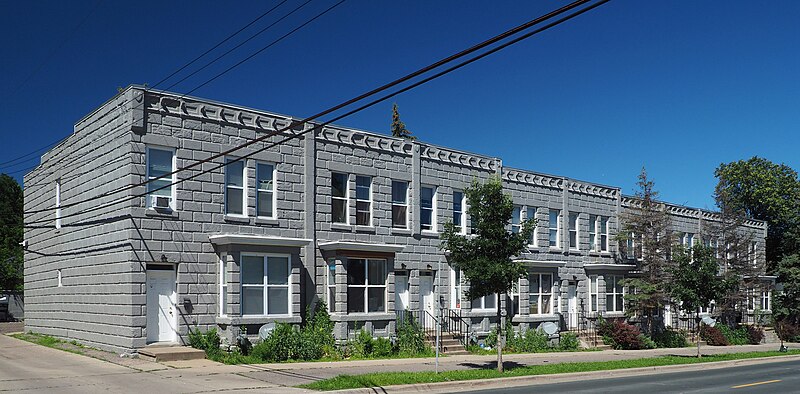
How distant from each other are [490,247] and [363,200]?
25.6ft

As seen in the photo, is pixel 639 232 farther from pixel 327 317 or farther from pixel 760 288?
pixel 327 317

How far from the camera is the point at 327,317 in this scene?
1003 inches

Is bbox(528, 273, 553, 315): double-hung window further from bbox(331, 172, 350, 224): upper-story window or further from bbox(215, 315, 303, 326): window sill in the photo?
bbox(215, 315, 303, 326): window sill

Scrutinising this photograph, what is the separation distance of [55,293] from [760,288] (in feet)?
133

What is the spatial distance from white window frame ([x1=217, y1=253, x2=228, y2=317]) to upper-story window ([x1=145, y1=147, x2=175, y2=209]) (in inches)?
88.8

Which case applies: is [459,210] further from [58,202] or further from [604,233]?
[58,202]

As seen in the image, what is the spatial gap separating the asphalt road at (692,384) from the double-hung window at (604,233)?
1397 cm

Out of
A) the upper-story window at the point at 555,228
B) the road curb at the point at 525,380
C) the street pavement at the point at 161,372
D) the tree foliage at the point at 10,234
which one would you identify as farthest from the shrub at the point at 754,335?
the tree foliage at the point at 10,234

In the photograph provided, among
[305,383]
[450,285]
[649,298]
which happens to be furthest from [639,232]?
[305,383]

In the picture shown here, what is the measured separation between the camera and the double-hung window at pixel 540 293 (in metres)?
34.8

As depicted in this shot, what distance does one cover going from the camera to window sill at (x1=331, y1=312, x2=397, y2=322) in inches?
1011

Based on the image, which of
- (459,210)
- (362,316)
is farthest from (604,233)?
(362,316)

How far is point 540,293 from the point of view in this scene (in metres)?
35.2

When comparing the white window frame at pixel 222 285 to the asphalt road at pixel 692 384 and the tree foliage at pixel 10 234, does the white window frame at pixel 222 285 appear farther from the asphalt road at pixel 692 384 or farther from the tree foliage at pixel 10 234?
the tree foliage at pixel 10 234
